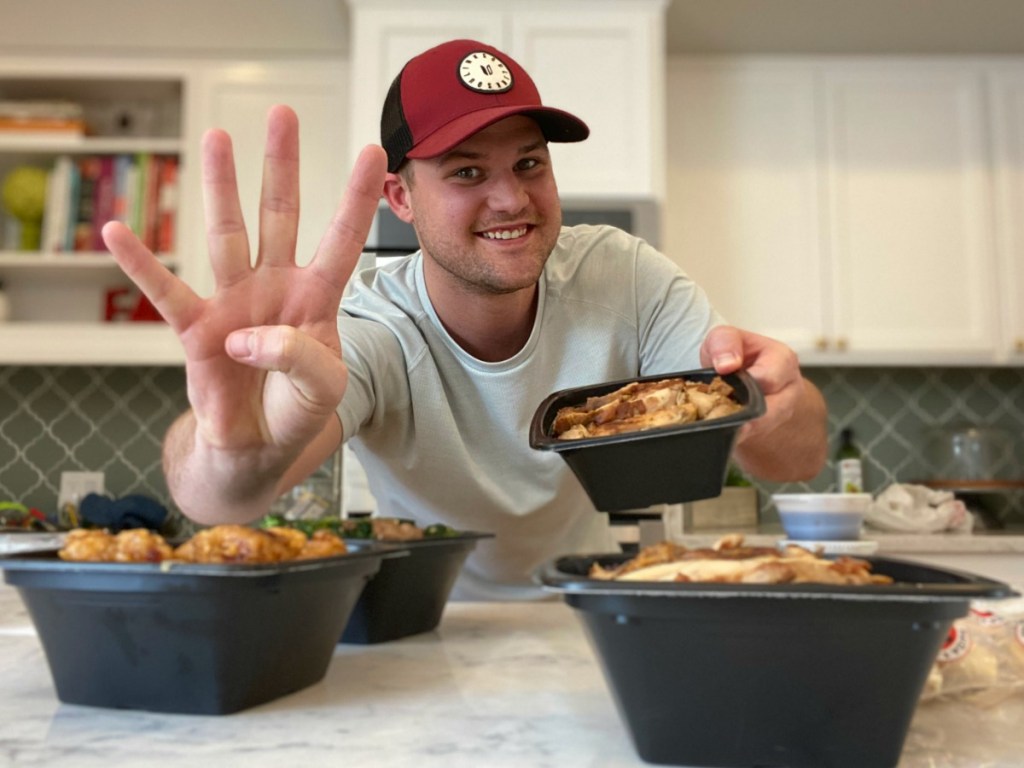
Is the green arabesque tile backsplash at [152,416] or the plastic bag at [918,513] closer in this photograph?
Result: the plastic bag at [918,513]

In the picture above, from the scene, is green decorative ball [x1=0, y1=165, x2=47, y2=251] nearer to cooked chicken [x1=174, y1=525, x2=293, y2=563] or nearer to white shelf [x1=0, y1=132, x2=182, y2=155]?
white shelf [x1=0, y1=132, x2=182, y2=155]

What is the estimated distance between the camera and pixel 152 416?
9.34 feet

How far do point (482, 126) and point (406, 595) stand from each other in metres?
0.55

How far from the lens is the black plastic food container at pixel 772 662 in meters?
0.49

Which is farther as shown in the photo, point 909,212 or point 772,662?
point 909,212

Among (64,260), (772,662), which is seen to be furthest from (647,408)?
(64,260)

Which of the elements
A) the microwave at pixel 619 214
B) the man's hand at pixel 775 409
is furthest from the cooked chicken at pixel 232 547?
the microwave at pixel 619 214

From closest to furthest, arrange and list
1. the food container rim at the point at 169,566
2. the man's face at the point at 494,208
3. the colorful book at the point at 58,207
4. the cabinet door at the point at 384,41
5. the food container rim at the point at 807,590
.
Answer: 1. the food container rim at the point at 807,590
2. the food container rim at the point at 169,566
3. the man's face at the point at 494,208
4. the cabinet door at the point at 384,41
5. the colorful book at the point at 58,207

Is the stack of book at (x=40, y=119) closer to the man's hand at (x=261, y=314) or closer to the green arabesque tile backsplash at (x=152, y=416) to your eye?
the green arabesque tile backsplash at (x=152, y=416)

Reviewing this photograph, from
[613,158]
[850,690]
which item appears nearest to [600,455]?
[850,690]

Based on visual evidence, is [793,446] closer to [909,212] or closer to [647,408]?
[647,408]

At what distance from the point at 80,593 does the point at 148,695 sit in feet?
0.28

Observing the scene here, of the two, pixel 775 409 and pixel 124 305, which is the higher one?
pixel 124 305

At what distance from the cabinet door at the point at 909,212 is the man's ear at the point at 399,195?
1704 mm
